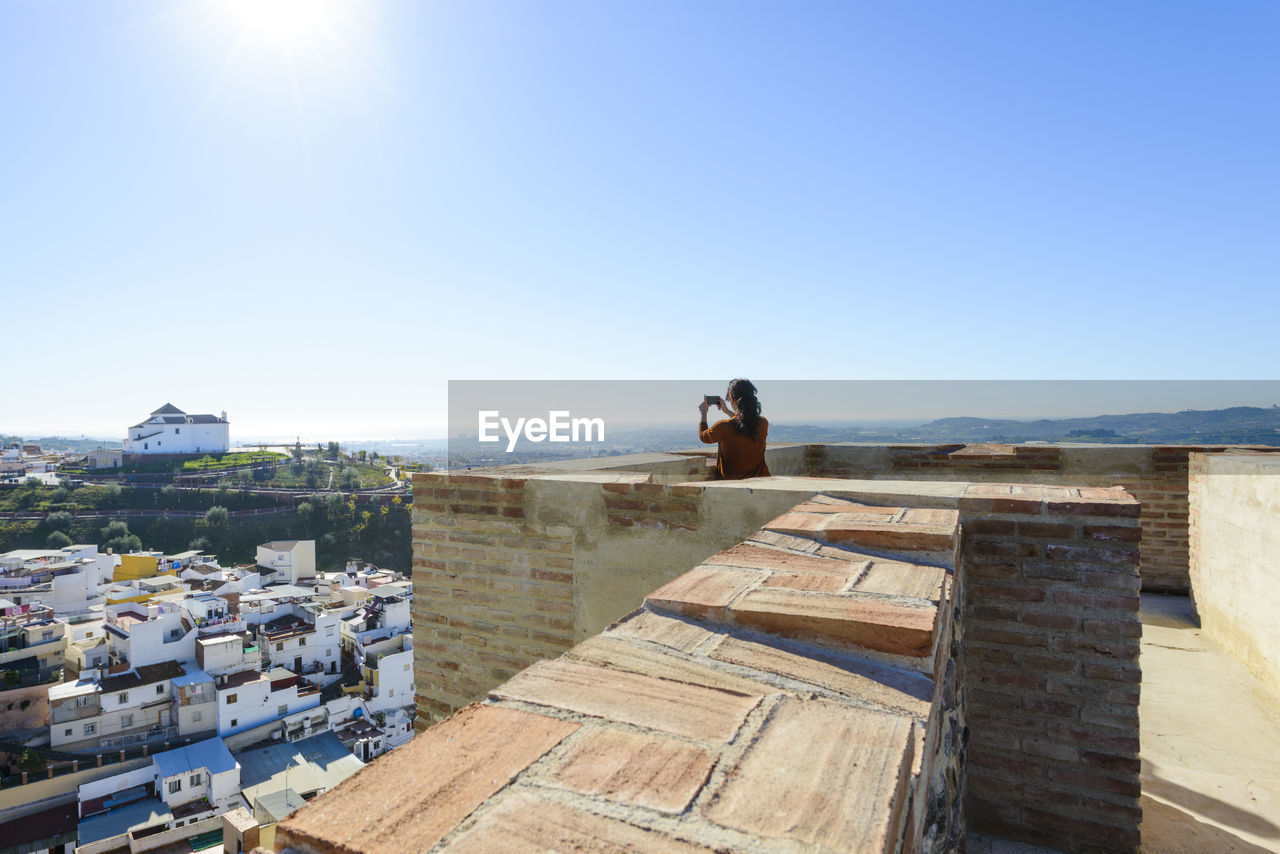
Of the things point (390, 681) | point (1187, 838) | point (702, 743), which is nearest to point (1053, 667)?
point (1187, 838)

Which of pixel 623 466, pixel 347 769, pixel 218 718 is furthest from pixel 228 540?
pixel 623 466

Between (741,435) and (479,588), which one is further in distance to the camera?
(741,435)

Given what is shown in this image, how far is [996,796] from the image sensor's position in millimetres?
2254

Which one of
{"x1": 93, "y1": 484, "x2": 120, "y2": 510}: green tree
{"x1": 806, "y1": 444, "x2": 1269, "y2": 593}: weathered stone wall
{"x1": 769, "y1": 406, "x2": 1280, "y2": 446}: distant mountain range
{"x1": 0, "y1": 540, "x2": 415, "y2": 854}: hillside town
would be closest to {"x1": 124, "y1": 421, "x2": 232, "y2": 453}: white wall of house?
{"x1": 93, "y1": 484, "x2": 120, "y2": 510}: green tree

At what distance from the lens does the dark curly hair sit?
4.09 meters

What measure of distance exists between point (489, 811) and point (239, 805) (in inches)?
910

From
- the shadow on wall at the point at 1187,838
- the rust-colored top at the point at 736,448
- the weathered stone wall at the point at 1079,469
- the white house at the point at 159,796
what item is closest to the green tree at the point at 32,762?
the white house at the point at 159,796

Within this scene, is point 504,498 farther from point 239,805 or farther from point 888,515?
point 239,805

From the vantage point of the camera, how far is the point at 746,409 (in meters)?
4.09

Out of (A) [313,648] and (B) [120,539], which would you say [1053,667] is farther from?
(B) [120,539]

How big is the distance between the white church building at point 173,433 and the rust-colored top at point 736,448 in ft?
266

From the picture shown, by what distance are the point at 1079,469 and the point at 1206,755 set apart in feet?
11.0

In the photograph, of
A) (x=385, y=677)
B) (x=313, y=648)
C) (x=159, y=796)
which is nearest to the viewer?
(x=159, y=796)

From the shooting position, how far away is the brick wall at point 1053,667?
2.09m
